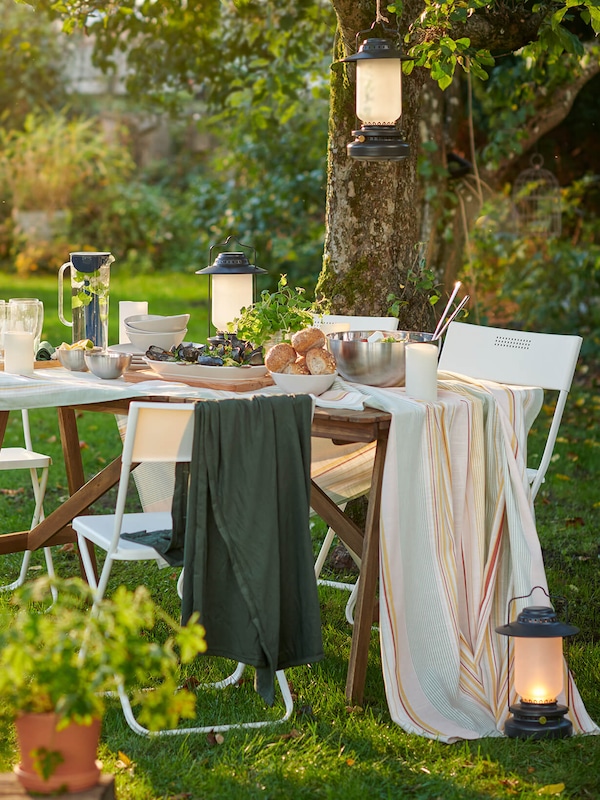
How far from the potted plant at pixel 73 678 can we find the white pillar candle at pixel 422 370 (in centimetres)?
128

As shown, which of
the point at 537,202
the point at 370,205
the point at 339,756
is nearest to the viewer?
the point at 339,756

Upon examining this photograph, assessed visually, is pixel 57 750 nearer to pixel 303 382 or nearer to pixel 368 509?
pixel 368 509

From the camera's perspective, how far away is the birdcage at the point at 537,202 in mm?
8750

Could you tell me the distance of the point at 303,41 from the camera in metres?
7.28

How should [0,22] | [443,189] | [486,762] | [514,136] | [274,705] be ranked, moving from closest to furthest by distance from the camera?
[486,762]
[274,705]
[443,189]
[514,136]
[0,22]

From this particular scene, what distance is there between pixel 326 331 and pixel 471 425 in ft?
2.87

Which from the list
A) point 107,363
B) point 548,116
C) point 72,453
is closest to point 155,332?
point 107,363

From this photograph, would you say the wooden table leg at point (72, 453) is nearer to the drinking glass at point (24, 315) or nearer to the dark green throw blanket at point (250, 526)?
the drinking glass at point (24, 315)

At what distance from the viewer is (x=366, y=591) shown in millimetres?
3004

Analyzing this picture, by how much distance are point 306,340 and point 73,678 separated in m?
1.48

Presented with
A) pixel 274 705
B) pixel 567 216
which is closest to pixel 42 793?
pixel 274 705

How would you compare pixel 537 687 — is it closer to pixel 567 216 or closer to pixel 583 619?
pixel 583 619

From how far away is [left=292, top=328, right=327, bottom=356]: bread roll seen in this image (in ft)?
10.3

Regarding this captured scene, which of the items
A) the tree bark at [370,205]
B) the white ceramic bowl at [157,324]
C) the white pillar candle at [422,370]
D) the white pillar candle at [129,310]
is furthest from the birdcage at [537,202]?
the white pillar candle at [422,370]
